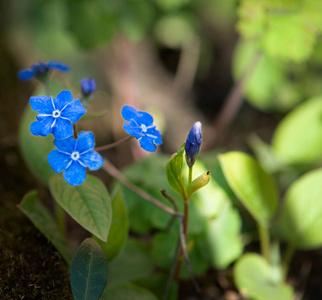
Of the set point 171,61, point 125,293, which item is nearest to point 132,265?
point 125,293

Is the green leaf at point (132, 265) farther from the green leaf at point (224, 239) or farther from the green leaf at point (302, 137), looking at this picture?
the green leaf at point (302, 137)

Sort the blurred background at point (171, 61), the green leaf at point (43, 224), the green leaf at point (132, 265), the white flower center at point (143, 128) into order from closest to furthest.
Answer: the white flower center at point (143, 128)
the green leaf at point (43, 224)
the green leaf at point (132, 265)
the blurred background at point (171, 61)

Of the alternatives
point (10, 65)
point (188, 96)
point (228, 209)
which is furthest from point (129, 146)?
point (228, 209)

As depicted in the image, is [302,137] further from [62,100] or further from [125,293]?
[62,100]

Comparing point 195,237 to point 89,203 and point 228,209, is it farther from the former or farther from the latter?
point 89,203

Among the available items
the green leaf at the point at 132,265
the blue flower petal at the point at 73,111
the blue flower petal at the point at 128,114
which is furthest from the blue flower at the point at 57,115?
the green leaf at the point at 132,265

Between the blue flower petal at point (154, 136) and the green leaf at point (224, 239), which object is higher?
the blue flower petal at point (154, 136)

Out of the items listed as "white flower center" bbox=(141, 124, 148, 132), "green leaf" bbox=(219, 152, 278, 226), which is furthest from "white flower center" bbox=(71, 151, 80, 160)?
"green leaf" bbox=(219, 152, 278, 226)
